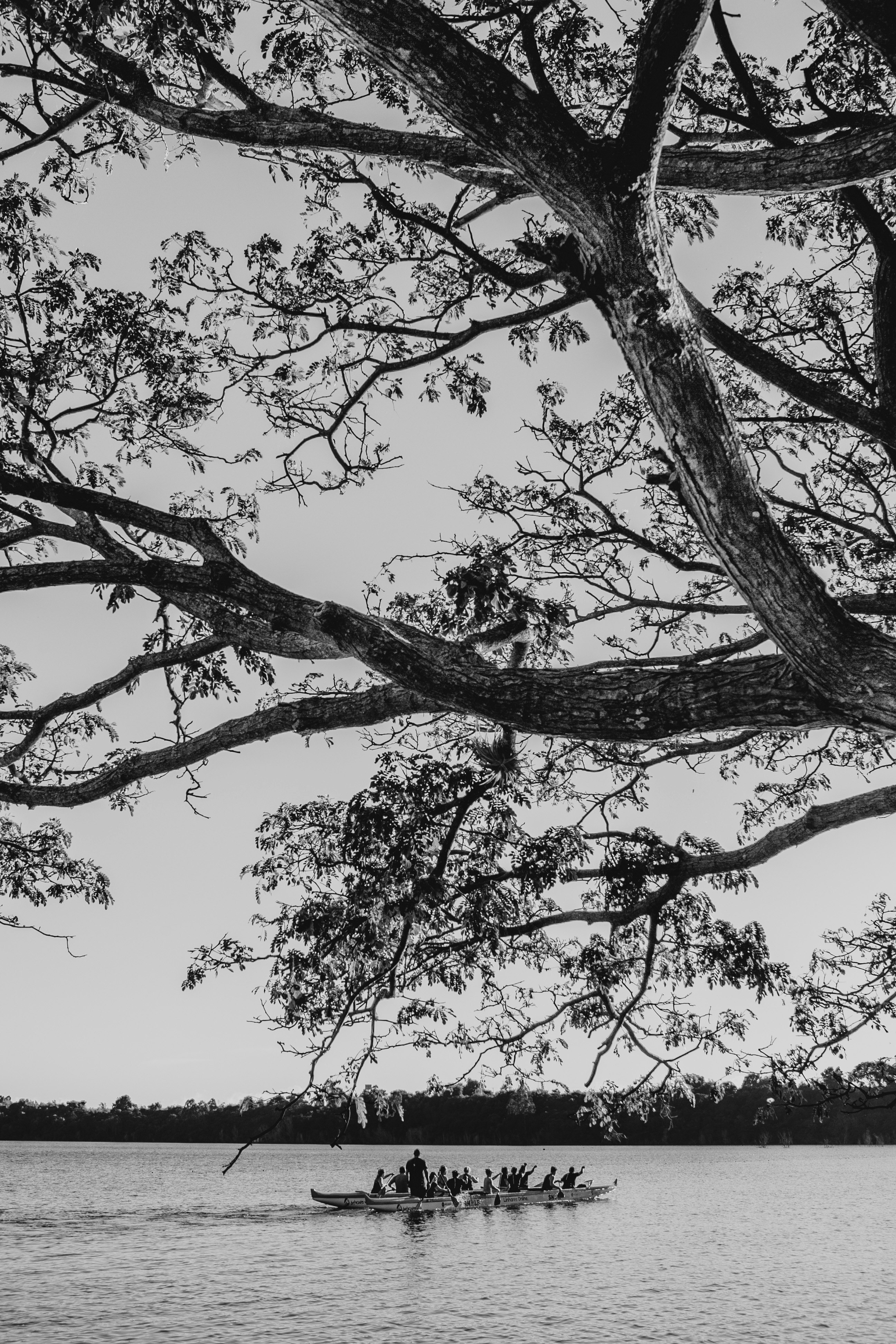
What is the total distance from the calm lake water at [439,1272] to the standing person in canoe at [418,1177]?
3.72ft

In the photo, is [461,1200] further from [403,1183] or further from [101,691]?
[101,691]

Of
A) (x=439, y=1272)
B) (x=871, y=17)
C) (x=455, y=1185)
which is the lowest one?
(x=439, y=1272)

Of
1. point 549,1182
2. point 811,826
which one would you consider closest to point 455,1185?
point 549,1182

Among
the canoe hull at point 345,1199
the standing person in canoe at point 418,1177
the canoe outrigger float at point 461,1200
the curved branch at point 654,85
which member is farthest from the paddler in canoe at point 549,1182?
the curved branch at point 654,85

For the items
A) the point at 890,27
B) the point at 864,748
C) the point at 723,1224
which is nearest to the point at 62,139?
the point at 890,27

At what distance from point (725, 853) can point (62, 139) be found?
7.28 metres

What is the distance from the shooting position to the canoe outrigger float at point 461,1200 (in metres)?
34.4

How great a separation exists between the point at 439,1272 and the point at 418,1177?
21.5ft

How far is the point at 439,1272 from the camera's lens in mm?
26906

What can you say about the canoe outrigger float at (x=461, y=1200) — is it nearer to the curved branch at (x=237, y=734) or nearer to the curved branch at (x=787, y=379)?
the curved branch at (x=237, y=734)

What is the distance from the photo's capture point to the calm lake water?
20938 mm

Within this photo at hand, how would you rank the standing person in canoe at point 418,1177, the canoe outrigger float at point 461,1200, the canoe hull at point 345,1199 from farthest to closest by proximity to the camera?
1. the canoe hull at point 345,1199
2. the canoe outrigger float at point 461,1200
3. the standing person in canoe at point 418,1177

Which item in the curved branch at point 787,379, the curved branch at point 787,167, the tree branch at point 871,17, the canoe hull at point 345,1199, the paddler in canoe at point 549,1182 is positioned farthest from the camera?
the paddler in canoe at point 549,1182

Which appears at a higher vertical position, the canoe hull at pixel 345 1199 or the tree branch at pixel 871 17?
the tree branch at pixel 871 17
